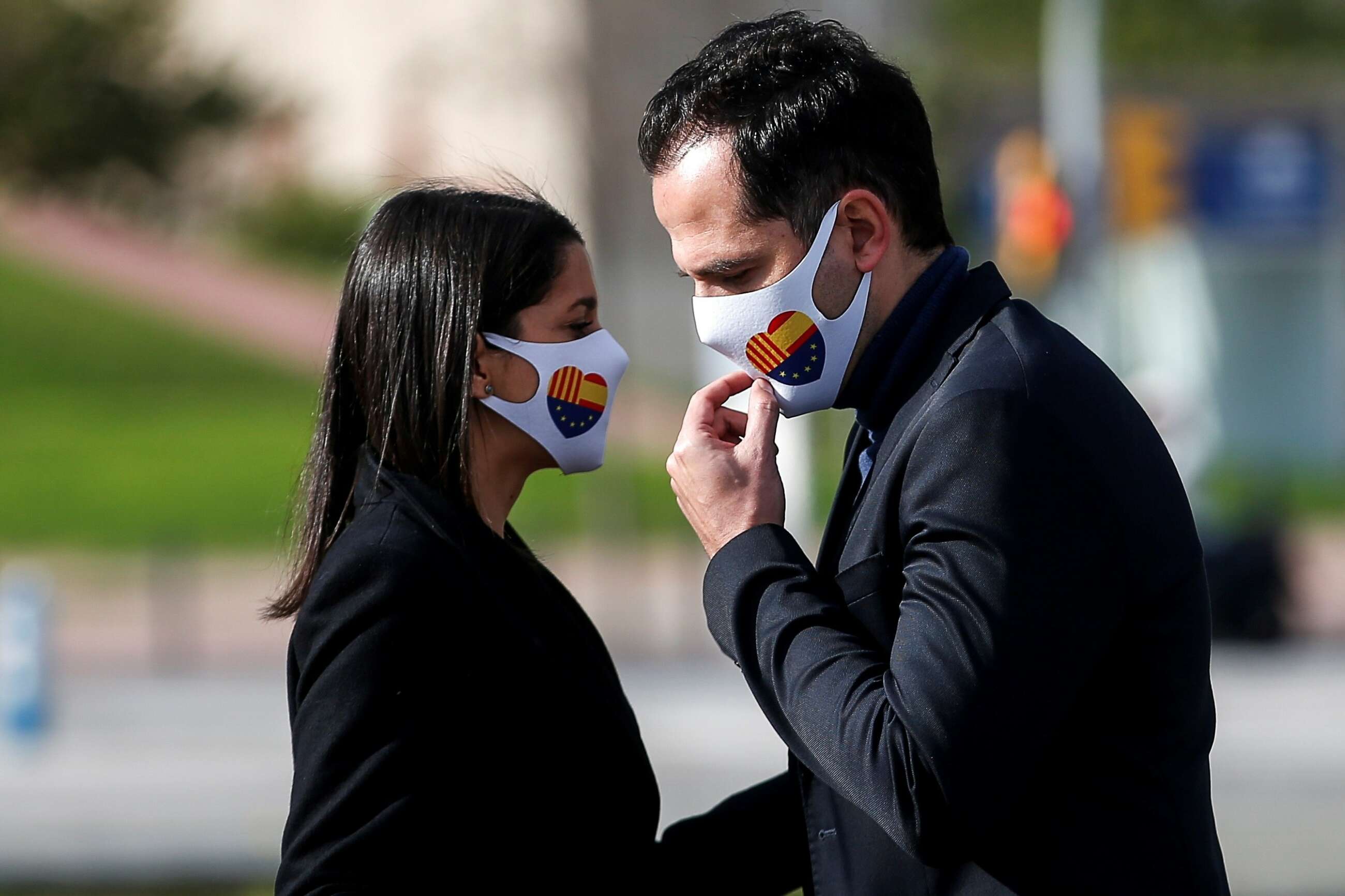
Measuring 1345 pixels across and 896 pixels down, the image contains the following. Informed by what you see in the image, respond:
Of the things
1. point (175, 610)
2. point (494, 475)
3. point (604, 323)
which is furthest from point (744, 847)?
point (604, 323)

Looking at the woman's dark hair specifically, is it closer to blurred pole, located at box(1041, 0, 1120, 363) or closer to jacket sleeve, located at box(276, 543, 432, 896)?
jacket sleeve, located at box(276, 543, 432, 896)

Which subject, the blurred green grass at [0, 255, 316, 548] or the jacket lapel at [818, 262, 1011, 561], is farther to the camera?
the blurred green grass at [0, 255, 316, 548]

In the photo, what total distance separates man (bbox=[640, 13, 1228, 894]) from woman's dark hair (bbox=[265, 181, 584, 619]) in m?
0.48

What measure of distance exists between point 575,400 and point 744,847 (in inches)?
30.0

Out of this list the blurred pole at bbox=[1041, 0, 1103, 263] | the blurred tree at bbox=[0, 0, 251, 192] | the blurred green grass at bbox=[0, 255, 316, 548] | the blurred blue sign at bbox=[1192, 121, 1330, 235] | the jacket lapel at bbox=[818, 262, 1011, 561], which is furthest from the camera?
the blurred blue sign at bbox=[1192, 121, 1330, 235]

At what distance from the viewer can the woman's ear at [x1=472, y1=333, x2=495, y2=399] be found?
249cm

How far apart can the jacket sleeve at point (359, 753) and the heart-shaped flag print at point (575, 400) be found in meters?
0.45

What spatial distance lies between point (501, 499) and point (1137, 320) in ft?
74.5

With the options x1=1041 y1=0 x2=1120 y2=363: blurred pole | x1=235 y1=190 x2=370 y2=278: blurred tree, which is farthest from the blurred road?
x1=235 y1=190 x2=370 y2=278: blurred tree

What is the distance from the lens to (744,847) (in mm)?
2602

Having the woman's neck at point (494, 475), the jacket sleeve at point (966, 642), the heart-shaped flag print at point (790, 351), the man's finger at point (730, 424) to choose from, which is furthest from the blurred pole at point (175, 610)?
the jacket sleeve at point (966, 642)

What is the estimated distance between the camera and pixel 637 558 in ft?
58.3

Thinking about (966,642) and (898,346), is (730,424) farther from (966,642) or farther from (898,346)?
(966,642)

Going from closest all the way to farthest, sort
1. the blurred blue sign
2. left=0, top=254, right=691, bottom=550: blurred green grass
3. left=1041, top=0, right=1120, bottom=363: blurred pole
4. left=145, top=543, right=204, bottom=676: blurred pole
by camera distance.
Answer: left=145, top=543, right=204, bottom=676: blurred pole < left=1041, top=0, right=1120, bottom=363: blurred pole < left=0, top=254, right=691, bottom=550: blurred green grass < the blurred blue sign
